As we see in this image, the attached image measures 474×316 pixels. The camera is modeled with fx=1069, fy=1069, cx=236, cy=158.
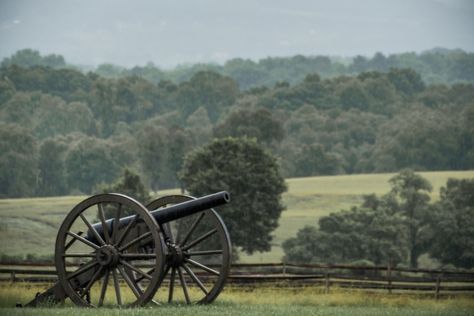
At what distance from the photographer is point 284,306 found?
19312 mm

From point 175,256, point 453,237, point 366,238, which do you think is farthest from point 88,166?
point 175,256

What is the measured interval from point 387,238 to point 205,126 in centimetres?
8089

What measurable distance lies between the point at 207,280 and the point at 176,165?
71554 millimetres

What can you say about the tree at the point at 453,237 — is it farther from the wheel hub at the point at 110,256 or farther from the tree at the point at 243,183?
the wheel hub at the point at 110,256

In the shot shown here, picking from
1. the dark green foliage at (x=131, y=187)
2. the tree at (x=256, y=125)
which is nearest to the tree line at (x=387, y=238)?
the dark green foliage at (x=131, y=187)

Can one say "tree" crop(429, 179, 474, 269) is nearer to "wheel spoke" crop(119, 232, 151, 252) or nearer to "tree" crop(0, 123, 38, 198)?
"wheel spoke" crop(119, 232, 151, 252)

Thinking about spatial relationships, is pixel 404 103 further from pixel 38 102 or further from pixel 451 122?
pixel 38 102

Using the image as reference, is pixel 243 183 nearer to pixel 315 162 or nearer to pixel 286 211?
pixel 286 211

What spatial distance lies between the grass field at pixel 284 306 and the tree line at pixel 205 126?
156 ft

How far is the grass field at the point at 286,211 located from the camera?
71875mm

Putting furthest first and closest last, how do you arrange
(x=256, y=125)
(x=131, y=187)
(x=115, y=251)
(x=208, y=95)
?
(x=208, y=95), (x=256, y=125), (x=131, y=187), (x=115, y=251)

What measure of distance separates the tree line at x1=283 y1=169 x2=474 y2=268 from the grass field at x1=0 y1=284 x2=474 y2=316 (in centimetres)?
3400

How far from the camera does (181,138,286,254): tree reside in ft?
198

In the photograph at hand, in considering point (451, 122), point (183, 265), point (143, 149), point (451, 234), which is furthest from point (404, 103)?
point (183, 265)
